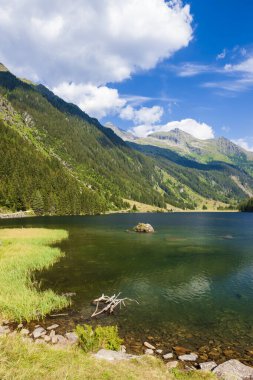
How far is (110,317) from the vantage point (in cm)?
2984

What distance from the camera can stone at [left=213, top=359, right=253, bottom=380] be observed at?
59.5ft

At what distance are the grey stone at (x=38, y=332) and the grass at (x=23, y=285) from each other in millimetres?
2782

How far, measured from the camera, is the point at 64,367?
1488 cm

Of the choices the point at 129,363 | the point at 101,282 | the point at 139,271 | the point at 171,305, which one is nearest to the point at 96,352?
the point at 129,363

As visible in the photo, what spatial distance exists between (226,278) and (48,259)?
3081 cm

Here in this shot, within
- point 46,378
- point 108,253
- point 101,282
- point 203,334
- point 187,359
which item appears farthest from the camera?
point 108,253

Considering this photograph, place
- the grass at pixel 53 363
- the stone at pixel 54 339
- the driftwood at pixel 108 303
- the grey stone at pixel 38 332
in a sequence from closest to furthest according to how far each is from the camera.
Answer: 1. the grass at pixel 53 363
2. the stone at pixel 54 339
3. the grey stone at pixel 38 332
4. the driftwood at pixel 108 303

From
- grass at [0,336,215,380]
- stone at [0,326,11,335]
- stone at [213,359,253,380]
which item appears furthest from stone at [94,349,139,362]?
stone at [0,326,11,335]

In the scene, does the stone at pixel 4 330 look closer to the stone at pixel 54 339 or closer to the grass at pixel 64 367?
the stone at pixel 54 339

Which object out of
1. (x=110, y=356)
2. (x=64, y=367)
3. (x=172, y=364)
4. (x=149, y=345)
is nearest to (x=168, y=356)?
(x=172, y=364)

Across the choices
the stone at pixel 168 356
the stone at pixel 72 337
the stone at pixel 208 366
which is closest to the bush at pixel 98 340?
the stone at pixel 72 337

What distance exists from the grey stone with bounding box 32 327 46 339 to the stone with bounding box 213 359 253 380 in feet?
46.8

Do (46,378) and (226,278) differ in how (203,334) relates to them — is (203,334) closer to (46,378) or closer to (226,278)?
(46,378)

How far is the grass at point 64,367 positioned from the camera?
13.6m
